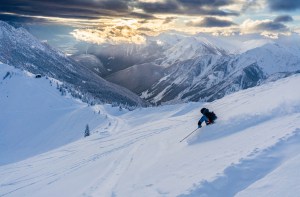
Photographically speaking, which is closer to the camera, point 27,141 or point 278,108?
point 278,108

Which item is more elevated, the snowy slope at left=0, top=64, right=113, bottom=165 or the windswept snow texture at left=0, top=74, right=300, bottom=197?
the windswept snow texture at left=0, top=74, right=300, bottom=197

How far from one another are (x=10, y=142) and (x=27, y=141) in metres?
7.22

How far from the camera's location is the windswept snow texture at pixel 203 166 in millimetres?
16922

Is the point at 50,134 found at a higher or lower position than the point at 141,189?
lower

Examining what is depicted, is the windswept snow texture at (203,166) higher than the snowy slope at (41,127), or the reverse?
the windswept snow texture at (203,166)

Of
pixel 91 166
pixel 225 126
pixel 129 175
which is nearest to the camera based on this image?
pixel 129 175

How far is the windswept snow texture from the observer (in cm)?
1692

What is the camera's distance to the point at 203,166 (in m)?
20.4

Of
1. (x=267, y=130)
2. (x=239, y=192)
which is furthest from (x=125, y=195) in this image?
(x=267, y=130)

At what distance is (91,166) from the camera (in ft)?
103

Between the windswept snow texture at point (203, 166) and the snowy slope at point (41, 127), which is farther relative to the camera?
the snowy slope at point (41, 127)

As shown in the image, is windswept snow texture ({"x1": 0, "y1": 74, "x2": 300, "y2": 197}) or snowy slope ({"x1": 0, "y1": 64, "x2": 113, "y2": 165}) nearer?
windswept snow texture ({"x1": 0, "y1": 74, "x2": 300, "y2": 197})

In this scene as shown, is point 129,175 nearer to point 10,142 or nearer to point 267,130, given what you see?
point 267,130

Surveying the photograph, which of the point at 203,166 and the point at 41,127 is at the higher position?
the point at 203,166
